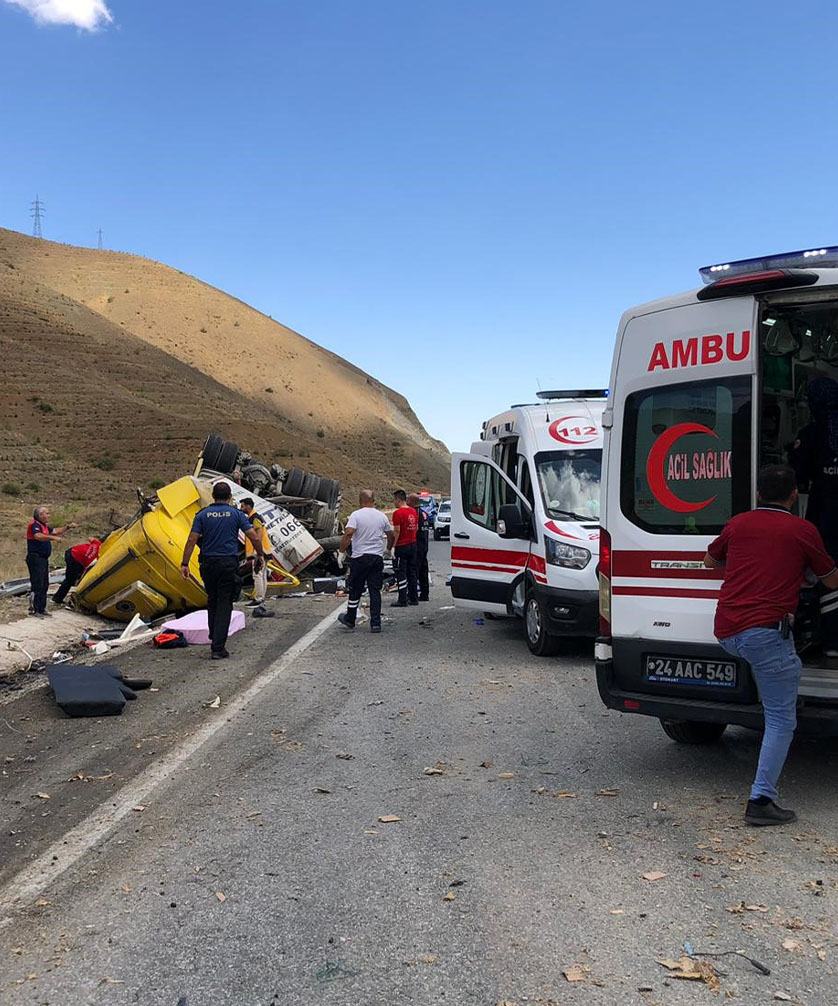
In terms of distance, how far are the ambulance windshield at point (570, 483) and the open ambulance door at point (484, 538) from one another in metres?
0.30

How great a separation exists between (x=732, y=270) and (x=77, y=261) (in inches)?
4663

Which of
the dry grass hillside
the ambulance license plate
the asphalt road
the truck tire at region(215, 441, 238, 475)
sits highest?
the dry grass hillside

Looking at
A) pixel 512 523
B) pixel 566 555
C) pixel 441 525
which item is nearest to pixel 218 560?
pixel 512 523

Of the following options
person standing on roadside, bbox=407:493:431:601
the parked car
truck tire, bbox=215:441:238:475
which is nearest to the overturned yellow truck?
person standing on roadside, bbox=407:493:431:601

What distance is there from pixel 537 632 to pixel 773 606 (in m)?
5.85

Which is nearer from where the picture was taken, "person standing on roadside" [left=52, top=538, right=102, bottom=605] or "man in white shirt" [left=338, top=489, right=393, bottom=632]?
"man in white shirt" [left=338, top=489, right=393, bottom=632]

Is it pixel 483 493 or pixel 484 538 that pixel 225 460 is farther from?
pixel 484 538

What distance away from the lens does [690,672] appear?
5656mm

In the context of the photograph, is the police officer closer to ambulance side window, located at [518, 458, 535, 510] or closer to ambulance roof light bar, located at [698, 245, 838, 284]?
ambulance side window, located at [518, 458, 535, 510]

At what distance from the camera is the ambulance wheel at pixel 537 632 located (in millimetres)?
10508

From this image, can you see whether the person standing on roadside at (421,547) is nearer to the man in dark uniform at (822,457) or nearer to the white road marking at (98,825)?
the white road marking at (98,825)

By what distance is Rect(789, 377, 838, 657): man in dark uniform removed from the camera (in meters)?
6.22

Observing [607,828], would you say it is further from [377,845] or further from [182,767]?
[182,767]

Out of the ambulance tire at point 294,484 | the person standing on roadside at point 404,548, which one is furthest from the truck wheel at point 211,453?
the person standing on roadside at point 404,548
